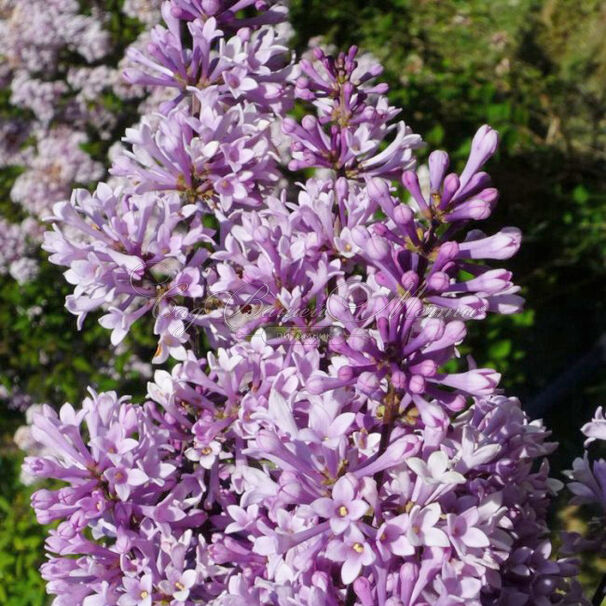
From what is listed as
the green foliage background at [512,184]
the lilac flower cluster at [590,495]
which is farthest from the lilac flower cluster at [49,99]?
the lilac flower cluster at [590,495]

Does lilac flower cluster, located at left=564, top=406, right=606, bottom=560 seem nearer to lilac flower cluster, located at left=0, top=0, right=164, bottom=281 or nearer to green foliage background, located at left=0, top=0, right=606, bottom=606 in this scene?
green foliage background, located at left=0, top=0, right=606, bottom=606

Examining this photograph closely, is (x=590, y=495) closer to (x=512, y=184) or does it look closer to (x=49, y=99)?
(x=49, y=99)

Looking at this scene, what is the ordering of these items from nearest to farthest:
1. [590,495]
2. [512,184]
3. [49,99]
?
1. [590,495]
2. [49,99]
3. [512,184]

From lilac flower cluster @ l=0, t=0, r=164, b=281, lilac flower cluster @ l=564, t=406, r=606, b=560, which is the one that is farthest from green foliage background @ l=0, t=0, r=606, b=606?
lilac flower cluster @ l=564, t=406, r=606, b=560

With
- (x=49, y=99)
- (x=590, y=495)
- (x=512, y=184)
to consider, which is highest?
(x=590, y=495)

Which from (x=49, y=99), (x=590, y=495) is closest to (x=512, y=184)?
(x=49, y=99)

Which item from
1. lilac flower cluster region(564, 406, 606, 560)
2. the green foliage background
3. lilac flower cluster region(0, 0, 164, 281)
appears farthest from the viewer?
the green foliage background

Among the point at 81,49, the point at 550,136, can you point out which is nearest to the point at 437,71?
the point at 550,136

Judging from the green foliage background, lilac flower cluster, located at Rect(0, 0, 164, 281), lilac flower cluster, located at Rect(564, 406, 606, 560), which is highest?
lilac flower cluster, located at Rect(564, 406, 606, 560)

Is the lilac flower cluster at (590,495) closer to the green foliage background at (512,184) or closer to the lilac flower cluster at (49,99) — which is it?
the green foliage background at (512,184)
